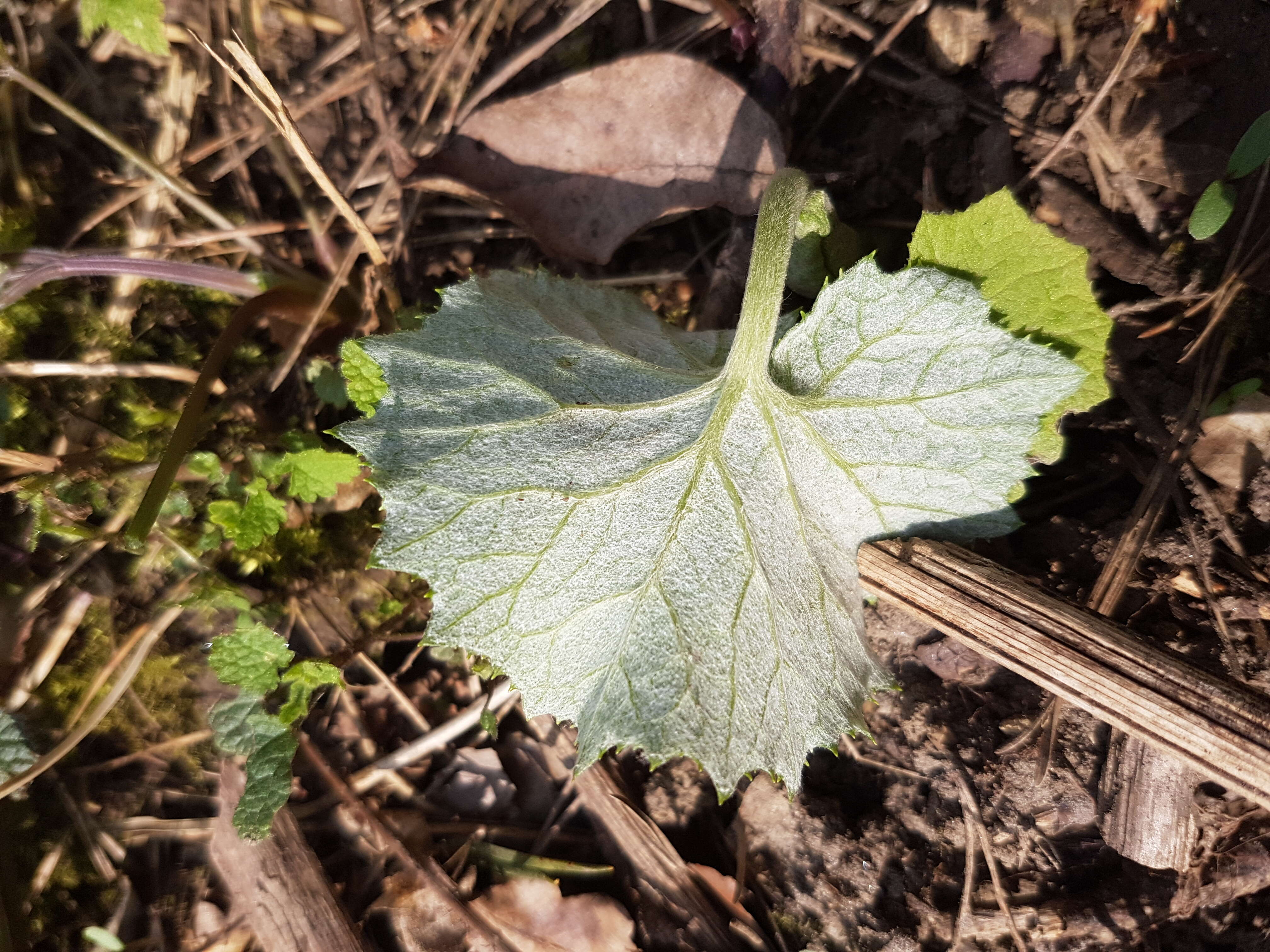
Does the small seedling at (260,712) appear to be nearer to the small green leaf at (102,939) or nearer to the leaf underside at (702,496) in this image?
the small green leaf at (102,939)

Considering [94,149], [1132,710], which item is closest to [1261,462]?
[1132,710]

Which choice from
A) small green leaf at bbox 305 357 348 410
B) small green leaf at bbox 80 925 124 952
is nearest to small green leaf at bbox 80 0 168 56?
small green leaf at bbox 305 357 348 410

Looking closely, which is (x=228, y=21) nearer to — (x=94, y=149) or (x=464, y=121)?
(x=94, y=149)

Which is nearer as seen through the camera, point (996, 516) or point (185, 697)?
point (996, 516)

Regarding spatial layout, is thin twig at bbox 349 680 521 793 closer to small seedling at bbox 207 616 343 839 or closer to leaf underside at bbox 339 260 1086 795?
small seedling at bbox 207 616 343 839

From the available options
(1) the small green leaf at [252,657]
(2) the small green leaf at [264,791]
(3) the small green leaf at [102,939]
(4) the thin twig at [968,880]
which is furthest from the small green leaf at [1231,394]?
(3) the small green leaf at [102,939]

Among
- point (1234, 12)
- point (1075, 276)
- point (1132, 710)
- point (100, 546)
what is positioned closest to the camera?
point (1132, 710)
